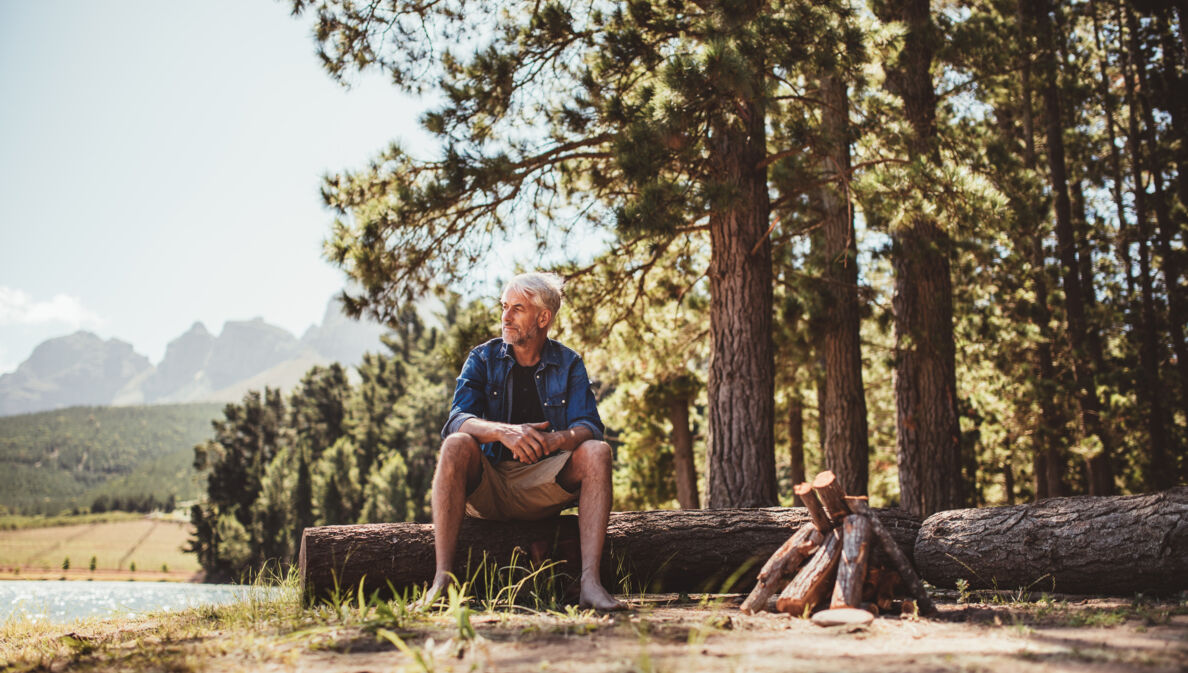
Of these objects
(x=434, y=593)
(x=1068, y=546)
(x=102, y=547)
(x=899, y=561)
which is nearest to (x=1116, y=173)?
(x=1068, y=546)

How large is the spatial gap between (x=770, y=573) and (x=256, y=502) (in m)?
47.1

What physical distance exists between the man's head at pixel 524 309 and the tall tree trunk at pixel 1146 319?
409 inches

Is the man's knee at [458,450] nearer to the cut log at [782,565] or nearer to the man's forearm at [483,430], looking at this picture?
the man's forearm at [483,430]

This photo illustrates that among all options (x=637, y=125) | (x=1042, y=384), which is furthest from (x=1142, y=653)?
(x=1042, y=384)

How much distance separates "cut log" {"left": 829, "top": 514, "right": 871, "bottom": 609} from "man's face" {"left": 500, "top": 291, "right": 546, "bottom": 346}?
1.73 m

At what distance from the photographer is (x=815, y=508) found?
11.1 ft

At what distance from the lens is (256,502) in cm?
4481

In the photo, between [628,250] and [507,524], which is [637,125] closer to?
[628,250]

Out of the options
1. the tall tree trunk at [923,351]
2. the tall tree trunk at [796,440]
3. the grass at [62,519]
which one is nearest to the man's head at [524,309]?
the tall tree trunk at [923,351]

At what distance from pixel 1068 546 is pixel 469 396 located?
294 cm

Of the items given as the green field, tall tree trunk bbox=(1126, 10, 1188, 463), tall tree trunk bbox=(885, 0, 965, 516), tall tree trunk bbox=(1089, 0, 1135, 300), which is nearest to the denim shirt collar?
tall tree trunk bbox=(885, 0, 965, 516)

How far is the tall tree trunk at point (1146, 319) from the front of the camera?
34.5 ft

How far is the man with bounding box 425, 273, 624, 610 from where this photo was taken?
3.36 m

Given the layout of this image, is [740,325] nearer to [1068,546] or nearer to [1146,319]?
[1068,546]
